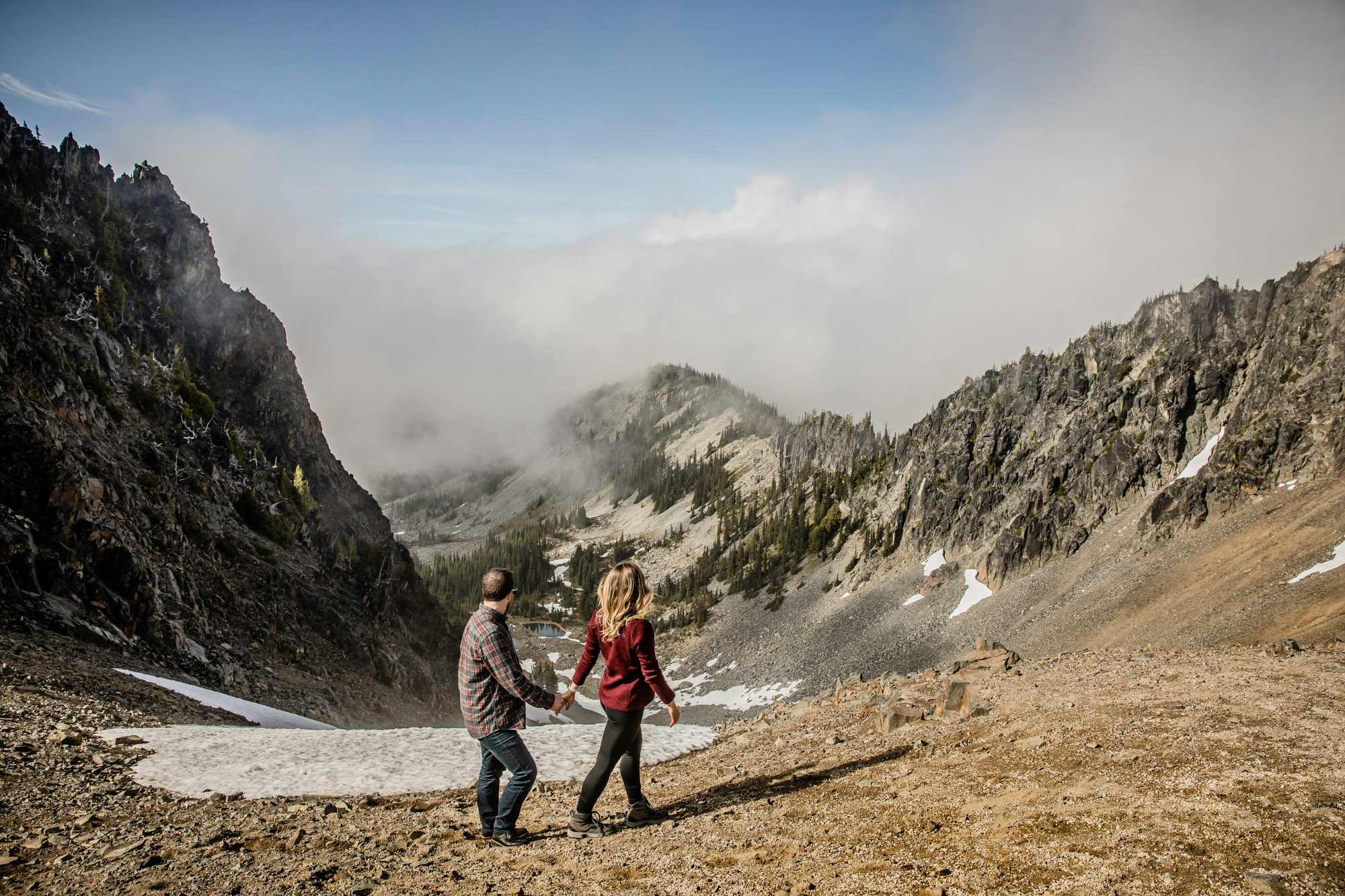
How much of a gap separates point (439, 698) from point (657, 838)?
153 feet

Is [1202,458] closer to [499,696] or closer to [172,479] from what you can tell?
[499,696]

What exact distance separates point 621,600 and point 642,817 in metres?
3.04

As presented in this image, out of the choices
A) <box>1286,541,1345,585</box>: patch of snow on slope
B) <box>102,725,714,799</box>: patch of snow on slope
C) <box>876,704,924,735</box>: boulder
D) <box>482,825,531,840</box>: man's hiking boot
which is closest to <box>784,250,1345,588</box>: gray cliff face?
<box>1286,541,1345,585</box>: patch of snow on slope

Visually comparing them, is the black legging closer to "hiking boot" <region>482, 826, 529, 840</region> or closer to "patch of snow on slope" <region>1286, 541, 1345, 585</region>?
"hiking boot" <region>482, 826, 529, 840</region>

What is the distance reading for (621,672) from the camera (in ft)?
26.0

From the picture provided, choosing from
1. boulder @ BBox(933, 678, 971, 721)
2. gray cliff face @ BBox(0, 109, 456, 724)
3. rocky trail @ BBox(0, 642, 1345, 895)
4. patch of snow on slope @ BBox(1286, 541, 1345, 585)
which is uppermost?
gray cliff face @ BBox(0, 109, 456, 724)

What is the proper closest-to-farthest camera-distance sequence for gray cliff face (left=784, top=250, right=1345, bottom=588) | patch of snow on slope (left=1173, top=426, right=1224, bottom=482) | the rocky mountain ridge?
the rocky mountain ridge
gray cliff face (left=784, top=250, right=1345, bottom=588)
patch of snow on slope (left=1173, top=426, right=1224, bottom=482)

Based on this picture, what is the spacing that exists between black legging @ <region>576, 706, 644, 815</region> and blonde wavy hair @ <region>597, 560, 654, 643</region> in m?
0.96

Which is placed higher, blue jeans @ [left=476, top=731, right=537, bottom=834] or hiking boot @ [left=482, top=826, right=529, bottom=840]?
blue jeans @ [left=476, top=731, right=537, bottom=834]

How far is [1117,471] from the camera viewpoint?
7881 cm

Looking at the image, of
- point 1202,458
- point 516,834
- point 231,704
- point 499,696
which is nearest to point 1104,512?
point 1202,458

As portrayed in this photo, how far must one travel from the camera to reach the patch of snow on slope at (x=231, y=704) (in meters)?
20.2

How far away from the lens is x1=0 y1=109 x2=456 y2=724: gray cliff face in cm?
2634

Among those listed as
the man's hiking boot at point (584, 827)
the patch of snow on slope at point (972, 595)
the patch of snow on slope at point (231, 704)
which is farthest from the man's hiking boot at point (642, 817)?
the patch of snow on slope at point (972, 595)
